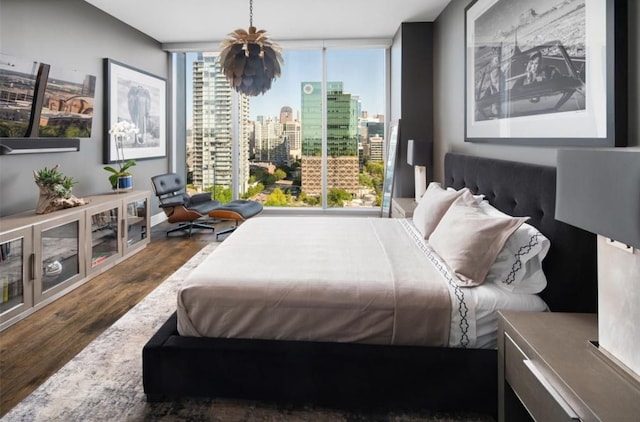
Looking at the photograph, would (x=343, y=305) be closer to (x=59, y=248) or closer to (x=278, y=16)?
(x=59, y=248)

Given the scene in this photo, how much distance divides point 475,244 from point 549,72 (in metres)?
1.07

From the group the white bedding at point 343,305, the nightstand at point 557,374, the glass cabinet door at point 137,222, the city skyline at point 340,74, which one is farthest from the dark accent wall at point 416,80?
the nightstand at point 557,374

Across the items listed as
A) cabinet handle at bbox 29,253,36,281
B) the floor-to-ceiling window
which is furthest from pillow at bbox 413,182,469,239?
the floor-to-ceiling window

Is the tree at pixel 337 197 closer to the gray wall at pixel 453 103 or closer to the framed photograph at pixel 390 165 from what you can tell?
the framed photograph at pixel 390 165

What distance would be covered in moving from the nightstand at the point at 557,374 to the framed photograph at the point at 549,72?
2.90ft

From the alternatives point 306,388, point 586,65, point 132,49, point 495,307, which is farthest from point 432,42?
point 306,388

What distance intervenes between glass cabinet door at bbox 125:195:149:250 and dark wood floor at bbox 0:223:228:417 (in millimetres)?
201

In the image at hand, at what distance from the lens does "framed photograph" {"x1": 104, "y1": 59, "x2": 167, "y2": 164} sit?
4.75m

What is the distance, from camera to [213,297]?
6.28 ft

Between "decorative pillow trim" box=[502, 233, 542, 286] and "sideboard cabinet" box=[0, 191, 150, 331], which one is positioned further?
"sideboard cabinet" box=[0, 191, 150, 331]

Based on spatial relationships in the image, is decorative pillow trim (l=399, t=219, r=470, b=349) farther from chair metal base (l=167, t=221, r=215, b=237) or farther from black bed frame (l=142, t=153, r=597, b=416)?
chair metal base (l=167, t=221, r=215, b=237)

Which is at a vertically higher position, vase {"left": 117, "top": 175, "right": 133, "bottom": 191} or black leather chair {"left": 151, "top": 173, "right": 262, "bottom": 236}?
vase {"left": 117, "top": 175, "right": 133, "bottom": 191}

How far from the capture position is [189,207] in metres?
5.38

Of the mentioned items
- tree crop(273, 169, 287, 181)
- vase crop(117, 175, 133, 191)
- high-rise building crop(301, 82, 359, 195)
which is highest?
high-rise building crop(301, 82, 359, 195)
